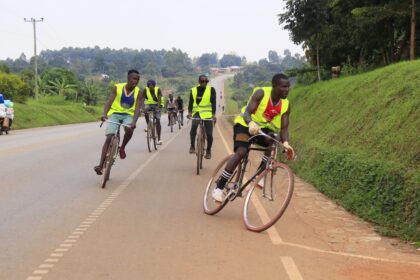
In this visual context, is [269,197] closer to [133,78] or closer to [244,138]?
[244,138]

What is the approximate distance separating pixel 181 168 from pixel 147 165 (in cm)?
95

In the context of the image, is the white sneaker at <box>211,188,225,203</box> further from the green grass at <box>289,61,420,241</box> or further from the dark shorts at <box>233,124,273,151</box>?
the green grass at <box>289,61,420,241</box>

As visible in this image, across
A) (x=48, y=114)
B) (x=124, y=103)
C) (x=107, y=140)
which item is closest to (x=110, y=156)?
(x=107, y=140)

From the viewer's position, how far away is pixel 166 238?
231 inches

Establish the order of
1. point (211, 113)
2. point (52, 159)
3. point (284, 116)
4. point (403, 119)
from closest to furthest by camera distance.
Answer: point (284, 116) → point (403, 119) → point (211, 113) → point (52, 159)

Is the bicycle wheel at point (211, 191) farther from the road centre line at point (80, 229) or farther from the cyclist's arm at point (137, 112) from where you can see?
the cyclist's arm at point (137, 112)

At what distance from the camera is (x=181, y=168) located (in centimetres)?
1195

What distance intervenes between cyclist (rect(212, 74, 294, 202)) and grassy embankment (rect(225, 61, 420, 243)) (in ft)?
5.56

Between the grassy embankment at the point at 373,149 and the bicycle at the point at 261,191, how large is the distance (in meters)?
1.34

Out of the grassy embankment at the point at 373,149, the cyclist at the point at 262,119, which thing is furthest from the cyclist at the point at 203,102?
the cyclist at the point at 262,119

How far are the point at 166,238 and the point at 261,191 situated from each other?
1.54 m

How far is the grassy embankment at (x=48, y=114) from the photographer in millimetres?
36906

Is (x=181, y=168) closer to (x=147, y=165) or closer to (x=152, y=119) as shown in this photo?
(x=147, y=165)

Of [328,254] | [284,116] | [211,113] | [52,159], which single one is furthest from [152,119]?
[328,254]
